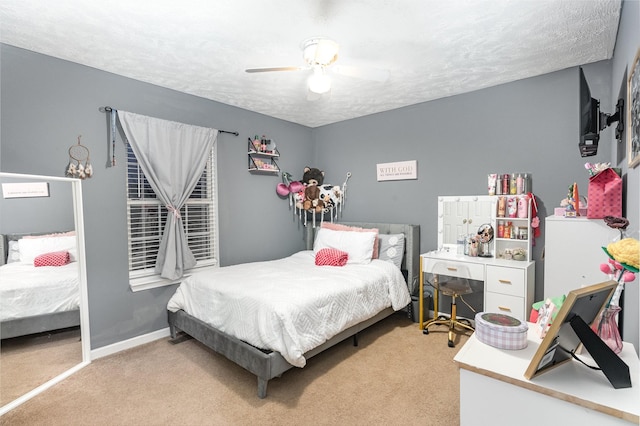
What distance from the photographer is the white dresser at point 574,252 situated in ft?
6.93

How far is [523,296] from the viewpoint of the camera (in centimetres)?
273

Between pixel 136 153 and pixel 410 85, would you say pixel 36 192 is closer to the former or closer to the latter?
pixel 136 153

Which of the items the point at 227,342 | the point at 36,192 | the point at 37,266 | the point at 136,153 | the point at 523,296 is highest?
the point at 136,153

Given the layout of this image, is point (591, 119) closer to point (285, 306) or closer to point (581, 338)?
point (581, 338)

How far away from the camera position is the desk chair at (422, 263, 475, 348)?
3006 mm

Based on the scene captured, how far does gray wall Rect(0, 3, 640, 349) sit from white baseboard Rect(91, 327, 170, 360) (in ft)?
0.17

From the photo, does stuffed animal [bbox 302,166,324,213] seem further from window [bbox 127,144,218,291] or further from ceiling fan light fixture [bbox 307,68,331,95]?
ceiling fan light fixture [bbox 307,68,331,95]

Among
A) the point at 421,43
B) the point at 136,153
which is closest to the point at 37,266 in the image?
the point at 136,153

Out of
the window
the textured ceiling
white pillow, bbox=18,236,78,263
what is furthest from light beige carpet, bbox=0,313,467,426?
the textured ceiling

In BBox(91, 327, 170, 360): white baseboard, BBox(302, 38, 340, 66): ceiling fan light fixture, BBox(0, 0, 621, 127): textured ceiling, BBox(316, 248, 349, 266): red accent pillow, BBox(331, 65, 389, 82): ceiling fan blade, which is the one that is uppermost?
BBox(0, 0, 621, 127): textured ceiling

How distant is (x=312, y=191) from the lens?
4473 mm

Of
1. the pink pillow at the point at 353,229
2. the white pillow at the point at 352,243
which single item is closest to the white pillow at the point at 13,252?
the white pillow at the point at 352,243

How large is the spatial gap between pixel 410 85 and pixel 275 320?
2.57 m

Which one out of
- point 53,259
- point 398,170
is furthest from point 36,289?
point 398,170
